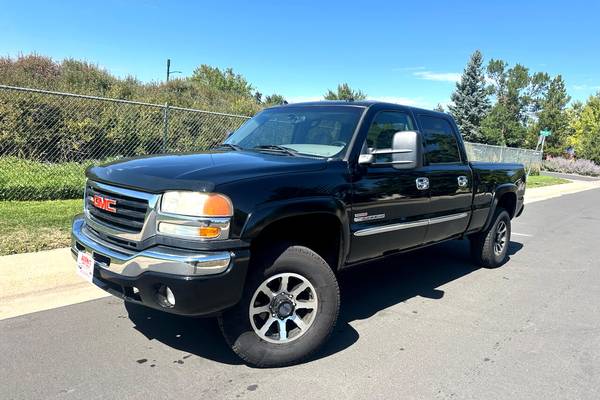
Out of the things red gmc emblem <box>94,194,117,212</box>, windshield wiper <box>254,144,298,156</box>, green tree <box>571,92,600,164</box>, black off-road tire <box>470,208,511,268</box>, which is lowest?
black off-road tire <box>470,208,511,268</box>

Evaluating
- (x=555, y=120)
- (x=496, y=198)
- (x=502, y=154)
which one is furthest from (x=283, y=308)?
(x=555, y=120)

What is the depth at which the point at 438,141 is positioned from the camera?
5168 mm

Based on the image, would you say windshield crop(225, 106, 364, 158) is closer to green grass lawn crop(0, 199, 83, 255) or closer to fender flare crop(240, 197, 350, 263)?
fender flare crop(240, 197, 350, 263)

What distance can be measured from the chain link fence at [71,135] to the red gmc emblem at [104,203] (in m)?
5.21

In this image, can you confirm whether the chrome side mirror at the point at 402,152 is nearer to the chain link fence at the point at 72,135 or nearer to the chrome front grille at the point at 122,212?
the chrome front grille at the point at 122,212

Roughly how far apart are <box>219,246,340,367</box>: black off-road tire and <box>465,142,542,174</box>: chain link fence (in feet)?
48.1

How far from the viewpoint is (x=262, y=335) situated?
3324 mm

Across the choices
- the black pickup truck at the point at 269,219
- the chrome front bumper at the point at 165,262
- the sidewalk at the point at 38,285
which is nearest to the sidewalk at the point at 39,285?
the sidewalk at the point at 38,285

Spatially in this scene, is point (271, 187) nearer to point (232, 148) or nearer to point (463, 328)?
point (232, 148)

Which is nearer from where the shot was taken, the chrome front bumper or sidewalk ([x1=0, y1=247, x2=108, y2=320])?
the chrome front bumper

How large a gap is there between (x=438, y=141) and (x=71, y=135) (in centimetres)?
757

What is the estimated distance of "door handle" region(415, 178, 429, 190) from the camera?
4.48 metres

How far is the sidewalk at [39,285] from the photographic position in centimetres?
434

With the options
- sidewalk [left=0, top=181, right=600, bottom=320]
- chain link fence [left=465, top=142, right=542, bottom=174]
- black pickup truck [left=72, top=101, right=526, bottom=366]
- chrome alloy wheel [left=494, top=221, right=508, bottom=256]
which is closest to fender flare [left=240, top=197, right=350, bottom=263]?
black pickup truck [left=72, top=101, right=526, bottom=366]
